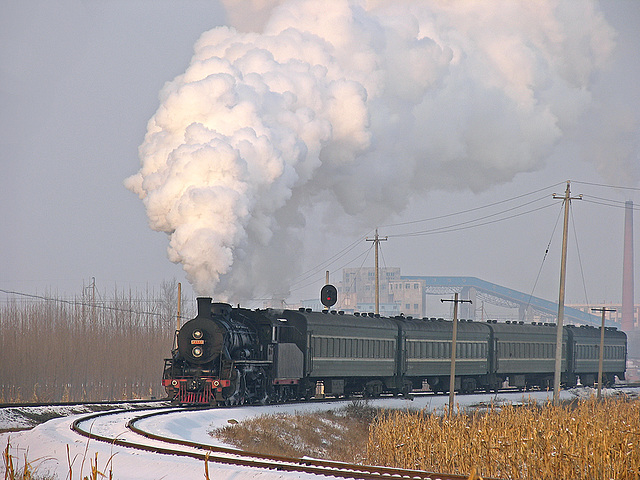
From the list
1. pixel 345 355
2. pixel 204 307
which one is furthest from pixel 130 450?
pixel 345 355

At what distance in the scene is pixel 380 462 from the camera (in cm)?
1734

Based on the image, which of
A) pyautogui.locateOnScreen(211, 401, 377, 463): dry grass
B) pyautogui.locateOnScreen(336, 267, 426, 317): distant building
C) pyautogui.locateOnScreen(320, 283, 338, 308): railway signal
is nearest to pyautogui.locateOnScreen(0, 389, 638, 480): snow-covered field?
pyautogui.locateOnScreen(211, 401, 377, 463): dry grass

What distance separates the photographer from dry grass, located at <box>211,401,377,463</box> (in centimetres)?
2102

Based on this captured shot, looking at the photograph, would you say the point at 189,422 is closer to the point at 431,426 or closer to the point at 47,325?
the point at 431,426

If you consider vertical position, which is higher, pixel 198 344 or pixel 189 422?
pixel 198 344

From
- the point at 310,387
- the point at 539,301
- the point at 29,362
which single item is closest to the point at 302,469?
the point at 310,387

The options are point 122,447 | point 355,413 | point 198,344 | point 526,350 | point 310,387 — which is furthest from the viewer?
point 526,350

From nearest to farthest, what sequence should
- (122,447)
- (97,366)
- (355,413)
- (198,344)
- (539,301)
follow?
(122,447)
(198,344)
(355,413)
(97,366)
(539,301)

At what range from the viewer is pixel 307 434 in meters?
24.1

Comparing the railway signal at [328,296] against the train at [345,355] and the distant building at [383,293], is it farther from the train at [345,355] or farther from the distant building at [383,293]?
the distant building at [383,293]

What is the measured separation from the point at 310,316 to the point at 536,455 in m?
16.7

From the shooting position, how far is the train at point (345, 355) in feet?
84.3

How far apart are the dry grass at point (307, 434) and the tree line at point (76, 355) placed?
51.3 feet

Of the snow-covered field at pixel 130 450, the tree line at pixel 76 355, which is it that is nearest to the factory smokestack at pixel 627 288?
the tree line at pixel 76 355
